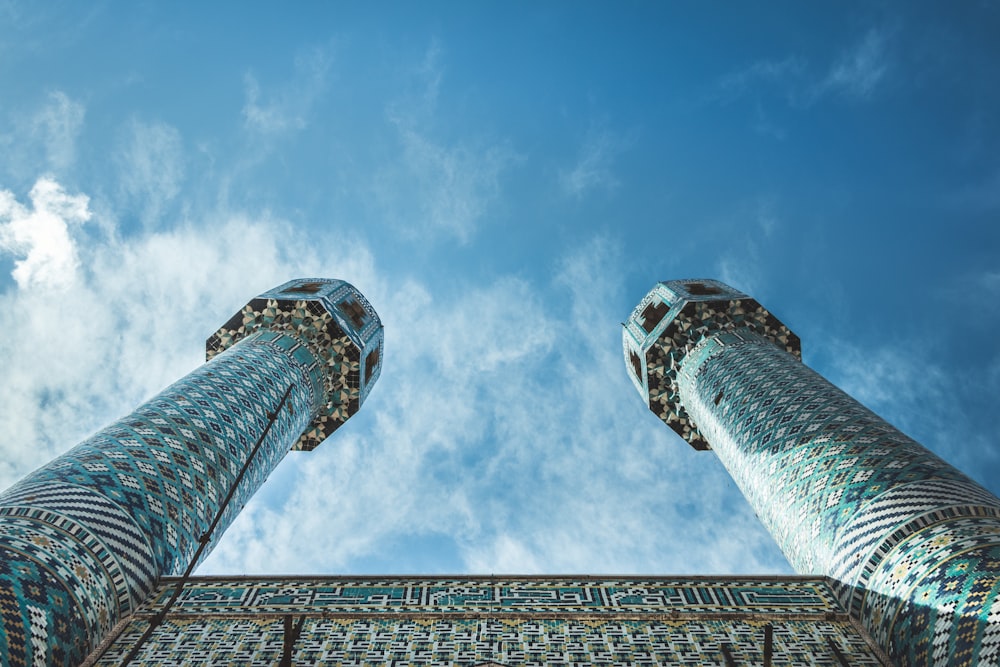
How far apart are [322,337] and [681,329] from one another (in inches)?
183

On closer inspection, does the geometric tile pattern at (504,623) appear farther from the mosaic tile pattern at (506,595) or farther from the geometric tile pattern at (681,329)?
the geometric tile pattern at (681,329)

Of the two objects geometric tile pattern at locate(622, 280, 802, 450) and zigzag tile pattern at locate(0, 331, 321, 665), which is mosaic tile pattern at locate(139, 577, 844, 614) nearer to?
zigzag tile pattern at locate(0, 331, 321, 665)

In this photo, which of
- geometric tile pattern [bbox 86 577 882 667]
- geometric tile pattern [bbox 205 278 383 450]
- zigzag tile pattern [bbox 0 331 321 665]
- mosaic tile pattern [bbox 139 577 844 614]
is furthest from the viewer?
geometric tile pattern [bbox 205 278 383 450]

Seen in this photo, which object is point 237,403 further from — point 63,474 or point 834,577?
point 834,577

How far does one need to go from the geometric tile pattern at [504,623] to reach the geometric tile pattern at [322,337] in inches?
192

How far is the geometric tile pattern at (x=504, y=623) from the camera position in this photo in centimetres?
466

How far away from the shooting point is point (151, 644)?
15.7ft

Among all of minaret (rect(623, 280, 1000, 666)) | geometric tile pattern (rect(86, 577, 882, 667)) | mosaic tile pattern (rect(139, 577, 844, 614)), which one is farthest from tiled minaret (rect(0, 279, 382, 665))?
minaret (rect(623, 280, 1000, 666))

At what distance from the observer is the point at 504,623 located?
196 inches

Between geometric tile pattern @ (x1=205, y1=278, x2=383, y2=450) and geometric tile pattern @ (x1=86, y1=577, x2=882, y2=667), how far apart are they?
4.87m

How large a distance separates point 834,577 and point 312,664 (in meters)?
3.55

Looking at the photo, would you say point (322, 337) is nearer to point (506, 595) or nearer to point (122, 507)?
point (122, 507)

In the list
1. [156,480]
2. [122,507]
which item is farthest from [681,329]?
[122,507]

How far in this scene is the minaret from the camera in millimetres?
4363
